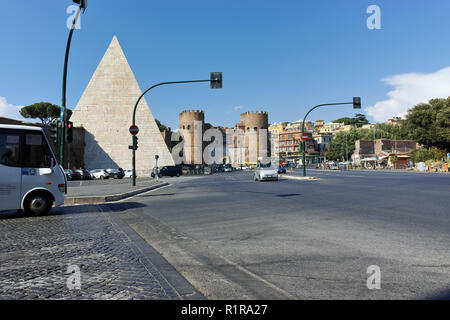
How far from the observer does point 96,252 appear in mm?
4824

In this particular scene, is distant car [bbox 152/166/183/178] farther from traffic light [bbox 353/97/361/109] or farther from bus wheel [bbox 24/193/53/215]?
bus wheel [bbox 24/193/53/215]

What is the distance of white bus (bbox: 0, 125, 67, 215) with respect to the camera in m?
8.65

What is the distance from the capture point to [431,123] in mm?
59000

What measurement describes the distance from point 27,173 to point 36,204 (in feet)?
2.65

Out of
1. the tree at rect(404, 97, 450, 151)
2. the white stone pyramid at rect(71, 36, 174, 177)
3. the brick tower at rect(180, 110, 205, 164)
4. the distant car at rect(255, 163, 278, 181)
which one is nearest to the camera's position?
the distant car at rect(255, 163, 278, 181)

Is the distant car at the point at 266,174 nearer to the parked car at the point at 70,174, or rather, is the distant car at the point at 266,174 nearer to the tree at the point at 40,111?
the parked car at the point at 70,174

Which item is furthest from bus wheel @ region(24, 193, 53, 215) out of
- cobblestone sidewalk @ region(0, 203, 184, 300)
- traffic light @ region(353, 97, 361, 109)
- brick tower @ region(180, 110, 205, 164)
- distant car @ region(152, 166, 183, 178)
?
brick tower @ region(180, 110, 205, 164)

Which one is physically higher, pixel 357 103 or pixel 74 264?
pixel 357 103

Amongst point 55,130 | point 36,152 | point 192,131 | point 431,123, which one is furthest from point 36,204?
point 192,131

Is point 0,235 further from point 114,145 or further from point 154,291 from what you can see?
point 114,145

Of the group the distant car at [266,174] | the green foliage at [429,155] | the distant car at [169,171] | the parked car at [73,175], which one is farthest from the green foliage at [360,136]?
the distant car at [266,174]

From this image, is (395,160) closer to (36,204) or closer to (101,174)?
(101,174)
